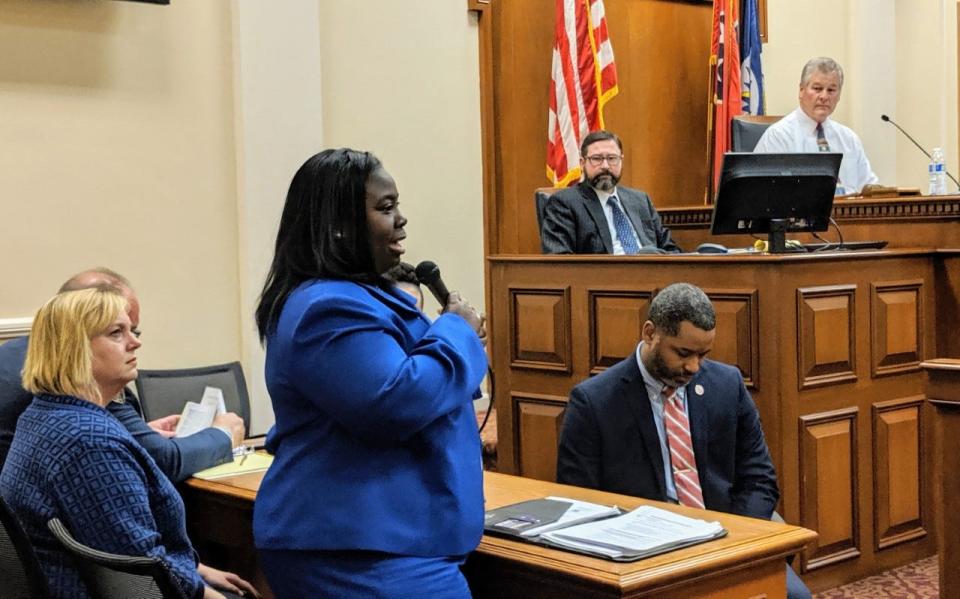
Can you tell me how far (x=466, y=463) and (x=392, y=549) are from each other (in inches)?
8.5

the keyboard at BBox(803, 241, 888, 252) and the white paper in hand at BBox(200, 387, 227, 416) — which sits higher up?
the keyboard at BBox(803, 241, 888, 252)

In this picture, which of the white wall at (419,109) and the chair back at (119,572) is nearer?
the chair back at (119,572)

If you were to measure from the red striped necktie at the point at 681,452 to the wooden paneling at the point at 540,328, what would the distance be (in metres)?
1.55

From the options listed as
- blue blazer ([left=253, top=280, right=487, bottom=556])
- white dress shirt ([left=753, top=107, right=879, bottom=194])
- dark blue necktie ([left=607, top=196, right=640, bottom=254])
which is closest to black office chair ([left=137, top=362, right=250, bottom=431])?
dark blue necktie ([left=607, top=196, right=640, bottom=254])

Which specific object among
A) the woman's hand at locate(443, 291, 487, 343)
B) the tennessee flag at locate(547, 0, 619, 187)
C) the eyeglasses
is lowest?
the woman's hand at locate(443, 291, 487, 343)

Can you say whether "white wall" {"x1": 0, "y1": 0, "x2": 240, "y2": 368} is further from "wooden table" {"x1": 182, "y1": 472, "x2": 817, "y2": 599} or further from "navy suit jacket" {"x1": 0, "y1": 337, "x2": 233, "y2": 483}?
"wooden table" {"x1": 182, "y1": 472, "x2": 817, "y2": 599}

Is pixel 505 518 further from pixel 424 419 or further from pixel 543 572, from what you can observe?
pixel 424 419

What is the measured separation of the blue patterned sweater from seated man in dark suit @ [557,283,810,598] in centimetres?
123

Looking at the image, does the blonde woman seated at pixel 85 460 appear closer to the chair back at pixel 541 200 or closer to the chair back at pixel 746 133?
the chair back at pixel 541 200

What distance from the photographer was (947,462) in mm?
2848

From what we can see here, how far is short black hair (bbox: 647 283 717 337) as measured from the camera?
318 centimetres

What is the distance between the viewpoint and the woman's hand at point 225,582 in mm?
2904

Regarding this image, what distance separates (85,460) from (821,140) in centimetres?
493

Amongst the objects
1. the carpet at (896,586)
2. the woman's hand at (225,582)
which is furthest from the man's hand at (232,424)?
the carpet at (896,586)
